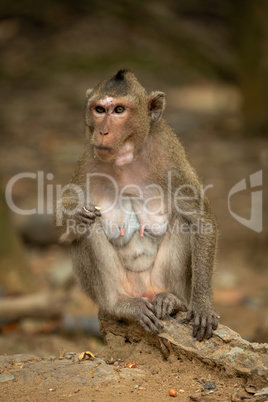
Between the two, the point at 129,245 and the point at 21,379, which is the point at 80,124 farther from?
the point at 21,379

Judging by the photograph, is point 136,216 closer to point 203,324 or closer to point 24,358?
point 203,324

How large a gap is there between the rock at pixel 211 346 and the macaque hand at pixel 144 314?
0.19 ft

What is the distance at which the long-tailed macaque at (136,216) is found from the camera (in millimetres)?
5164

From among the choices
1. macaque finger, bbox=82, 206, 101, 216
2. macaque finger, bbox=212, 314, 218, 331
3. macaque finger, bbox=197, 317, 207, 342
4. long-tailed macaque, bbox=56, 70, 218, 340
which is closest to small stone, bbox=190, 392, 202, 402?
macaque finger, bbox=197, 317, 207, 342

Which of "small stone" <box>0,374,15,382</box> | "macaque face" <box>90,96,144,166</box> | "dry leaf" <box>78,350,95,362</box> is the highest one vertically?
"macaque face" <box>90,96,144,166</box>

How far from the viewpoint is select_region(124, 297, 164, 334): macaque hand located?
4895 mm

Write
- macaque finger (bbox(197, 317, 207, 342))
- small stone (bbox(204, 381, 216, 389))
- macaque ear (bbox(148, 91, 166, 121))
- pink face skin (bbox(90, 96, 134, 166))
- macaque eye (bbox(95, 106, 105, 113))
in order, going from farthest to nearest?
macaque ear (bbox(148, 91, 166, 121)) → macaque eye (bbox(95, 106, 105, 113)) → pink face skin (bbox(90, 96, 134, 166)) → macaque finger (bbox(197, 317, 207, 342)) → small stone (bbox(204, 381, 216, 389))

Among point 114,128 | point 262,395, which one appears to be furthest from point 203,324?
point 114,128

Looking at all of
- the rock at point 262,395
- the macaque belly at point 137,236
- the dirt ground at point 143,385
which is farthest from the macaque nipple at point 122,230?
the rock at point 262,395

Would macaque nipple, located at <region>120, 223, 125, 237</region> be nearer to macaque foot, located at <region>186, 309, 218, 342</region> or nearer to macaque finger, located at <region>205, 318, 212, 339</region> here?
macaque foot, located at <region>186, 309, 218, 342</region>

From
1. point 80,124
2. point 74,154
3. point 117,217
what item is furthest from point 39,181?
point 117,217

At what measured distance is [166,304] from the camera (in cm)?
508

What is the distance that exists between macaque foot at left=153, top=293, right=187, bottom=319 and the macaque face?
1.10 meters

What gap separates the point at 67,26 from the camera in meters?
20.3
